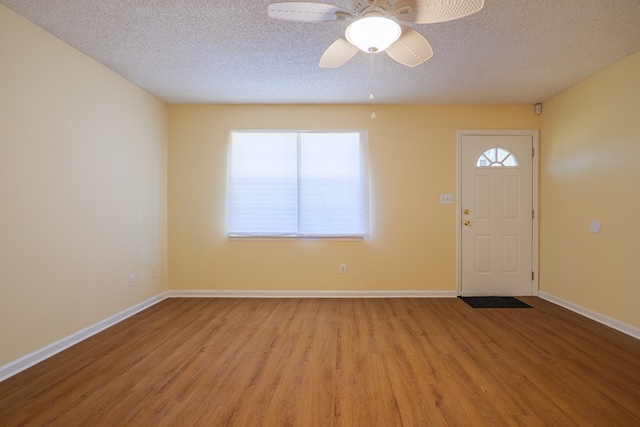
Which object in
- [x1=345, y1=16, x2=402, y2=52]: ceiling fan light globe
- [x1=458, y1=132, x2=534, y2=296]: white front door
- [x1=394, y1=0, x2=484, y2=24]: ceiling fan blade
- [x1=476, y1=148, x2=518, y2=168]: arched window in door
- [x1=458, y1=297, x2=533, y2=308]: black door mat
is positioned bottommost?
[x1=458, y1=297, x2=533, y2=308]: black door mat

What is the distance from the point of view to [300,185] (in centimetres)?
396

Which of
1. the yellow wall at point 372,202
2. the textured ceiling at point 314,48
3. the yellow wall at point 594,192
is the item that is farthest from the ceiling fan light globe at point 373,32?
the yellow wall at point 594,192

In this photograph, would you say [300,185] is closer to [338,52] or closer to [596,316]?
[338,52]

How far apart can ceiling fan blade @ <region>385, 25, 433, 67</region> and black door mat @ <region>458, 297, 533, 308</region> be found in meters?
2.92

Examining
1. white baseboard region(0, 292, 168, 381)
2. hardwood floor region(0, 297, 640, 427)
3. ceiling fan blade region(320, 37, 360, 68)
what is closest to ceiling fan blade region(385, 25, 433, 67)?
ceiling fan blade region(320, 37, 360, 68)

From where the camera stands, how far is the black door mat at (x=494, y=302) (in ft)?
11.7

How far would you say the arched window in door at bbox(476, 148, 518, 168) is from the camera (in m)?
3.96

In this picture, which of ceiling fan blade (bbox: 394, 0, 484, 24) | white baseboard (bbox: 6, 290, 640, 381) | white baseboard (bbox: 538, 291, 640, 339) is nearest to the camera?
ceiling fan blade (bbox: 394, 0, 484, 24)

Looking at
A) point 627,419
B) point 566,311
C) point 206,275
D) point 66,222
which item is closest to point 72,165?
point 66,222

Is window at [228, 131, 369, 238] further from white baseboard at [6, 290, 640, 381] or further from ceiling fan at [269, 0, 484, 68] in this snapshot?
ceiling fan at [269, 0, 484, 68]

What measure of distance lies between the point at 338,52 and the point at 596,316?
3.64m

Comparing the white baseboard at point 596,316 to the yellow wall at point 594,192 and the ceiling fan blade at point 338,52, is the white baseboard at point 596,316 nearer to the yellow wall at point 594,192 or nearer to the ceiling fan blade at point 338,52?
the yellow wall at point 594,192

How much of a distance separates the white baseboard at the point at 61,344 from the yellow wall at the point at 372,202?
840 mm

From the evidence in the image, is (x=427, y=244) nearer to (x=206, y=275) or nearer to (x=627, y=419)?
(x=627, y=419)
